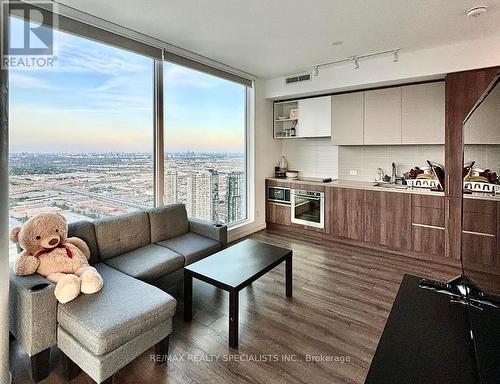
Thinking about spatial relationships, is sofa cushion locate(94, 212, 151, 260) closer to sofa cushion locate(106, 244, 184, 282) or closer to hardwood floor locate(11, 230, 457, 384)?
sofa cushion locate(106, 244, 184, 282)

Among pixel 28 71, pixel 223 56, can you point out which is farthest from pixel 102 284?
pixel 223 56

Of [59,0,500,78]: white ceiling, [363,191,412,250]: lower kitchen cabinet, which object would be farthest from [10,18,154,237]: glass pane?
[363,191,412,250]: lower kitchen cabinet

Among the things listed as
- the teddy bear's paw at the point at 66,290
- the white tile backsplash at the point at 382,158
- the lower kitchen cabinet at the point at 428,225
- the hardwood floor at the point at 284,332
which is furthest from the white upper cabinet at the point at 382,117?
the teddy bear's paw at the point at 66,290

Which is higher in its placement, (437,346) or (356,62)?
(356,62)

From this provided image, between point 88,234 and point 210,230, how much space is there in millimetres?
A: 1208

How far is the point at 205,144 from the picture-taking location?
4.01 m

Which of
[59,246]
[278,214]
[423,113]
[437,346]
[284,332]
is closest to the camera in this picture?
[437,346]

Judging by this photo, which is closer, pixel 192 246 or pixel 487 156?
pixel 487 156

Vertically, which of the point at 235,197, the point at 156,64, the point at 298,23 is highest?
the point at 298,23

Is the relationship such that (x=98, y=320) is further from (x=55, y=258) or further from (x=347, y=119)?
(x=347, y=119)

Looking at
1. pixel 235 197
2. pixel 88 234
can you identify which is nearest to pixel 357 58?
pixel 235 197

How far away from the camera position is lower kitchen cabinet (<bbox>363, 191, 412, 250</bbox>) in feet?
12.4

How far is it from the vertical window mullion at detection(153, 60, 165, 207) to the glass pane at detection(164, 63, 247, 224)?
98 millimetres

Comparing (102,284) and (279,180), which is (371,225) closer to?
(279,180)
